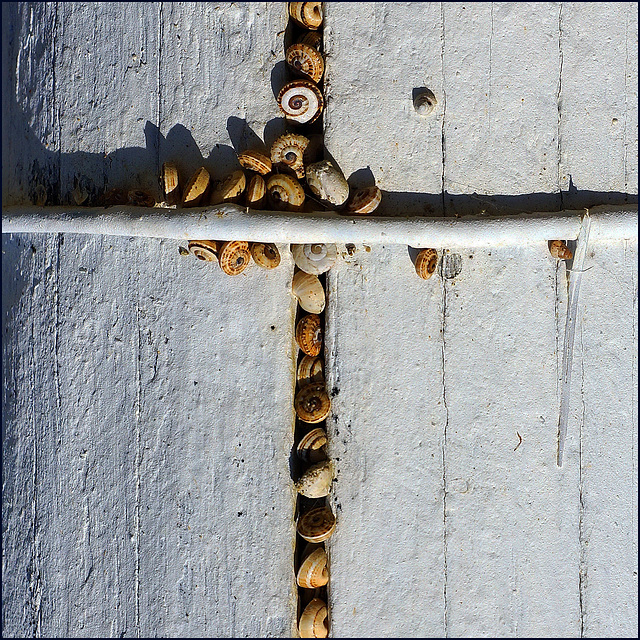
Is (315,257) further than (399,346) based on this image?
No

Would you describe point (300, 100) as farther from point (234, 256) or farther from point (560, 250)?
point (560, 250)

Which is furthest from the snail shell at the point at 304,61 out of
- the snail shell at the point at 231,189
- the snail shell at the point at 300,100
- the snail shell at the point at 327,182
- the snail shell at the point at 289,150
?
the snail shell at the point at 231,189

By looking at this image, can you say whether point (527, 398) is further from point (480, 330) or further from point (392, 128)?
point (392, 128)

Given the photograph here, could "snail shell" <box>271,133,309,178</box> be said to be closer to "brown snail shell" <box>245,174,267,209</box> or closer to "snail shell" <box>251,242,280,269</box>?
"brown snail shell" <box>245,174,267,209</box>

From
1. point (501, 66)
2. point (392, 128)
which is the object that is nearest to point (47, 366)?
point (392, 128)

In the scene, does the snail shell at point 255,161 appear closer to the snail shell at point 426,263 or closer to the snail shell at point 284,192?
the snail shell at point 284,192

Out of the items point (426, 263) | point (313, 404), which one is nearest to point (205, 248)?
point (313, 404)
